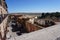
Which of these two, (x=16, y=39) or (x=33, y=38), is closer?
(x=16, y=39)

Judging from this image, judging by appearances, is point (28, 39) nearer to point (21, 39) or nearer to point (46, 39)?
point (21, 39)

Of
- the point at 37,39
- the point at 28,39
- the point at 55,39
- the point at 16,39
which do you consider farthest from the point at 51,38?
the point at 16,39

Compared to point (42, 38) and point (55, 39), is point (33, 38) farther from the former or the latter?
point (55, 39)

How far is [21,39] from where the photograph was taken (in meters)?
2.77

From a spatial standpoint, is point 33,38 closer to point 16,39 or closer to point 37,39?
A: point 37,39

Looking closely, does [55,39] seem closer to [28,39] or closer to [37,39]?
[37,39]

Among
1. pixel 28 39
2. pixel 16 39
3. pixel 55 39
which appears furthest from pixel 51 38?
pixel 16 39

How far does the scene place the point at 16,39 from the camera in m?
2.71

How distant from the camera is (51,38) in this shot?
2.88m

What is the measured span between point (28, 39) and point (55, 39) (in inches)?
22.9

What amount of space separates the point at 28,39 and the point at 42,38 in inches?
13.0

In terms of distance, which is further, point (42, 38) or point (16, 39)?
point (42, 38)

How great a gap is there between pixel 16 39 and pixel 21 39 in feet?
0.39

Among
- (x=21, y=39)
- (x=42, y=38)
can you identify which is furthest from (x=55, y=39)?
(x=21, y=39)
